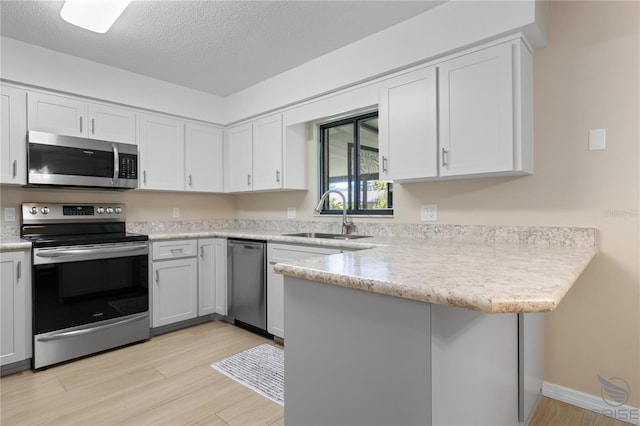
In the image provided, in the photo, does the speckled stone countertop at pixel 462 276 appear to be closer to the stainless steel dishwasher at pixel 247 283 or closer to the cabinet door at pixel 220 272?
the stainless steel dishwasher at pixel 247 283

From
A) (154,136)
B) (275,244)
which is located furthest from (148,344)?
(154,136)

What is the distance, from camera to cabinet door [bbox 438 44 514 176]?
1966 millimetres

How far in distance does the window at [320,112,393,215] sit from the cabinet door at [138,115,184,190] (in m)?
1.50

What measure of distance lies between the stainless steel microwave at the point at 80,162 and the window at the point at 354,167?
6.02ft

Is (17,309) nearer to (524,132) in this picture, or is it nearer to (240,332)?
(240,332)

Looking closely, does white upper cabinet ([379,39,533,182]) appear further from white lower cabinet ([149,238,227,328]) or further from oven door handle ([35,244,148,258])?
oven door handle ([35,244,148,258])

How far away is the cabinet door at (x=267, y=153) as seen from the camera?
11.2 feet

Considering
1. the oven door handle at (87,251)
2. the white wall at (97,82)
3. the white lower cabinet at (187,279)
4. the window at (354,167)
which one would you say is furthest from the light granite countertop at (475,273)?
the white wall at (97,82)

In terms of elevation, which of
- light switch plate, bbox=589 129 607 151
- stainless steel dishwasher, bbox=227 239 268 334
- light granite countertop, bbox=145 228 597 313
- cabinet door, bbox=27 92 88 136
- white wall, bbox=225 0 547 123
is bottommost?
stainless steel dishwasher, bbox=227 239 268 334

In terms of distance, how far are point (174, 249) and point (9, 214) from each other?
1299 mm

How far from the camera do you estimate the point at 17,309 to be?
7.79ft

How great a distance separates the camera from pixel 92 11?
1.96 metres

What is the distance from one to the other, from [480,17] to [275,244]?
212cm

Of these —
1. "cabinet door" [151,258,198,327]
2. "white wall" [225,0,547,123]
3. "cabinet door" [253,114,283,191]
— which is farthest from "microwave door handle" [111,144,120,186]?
"white wall" [225,0,547,123]
